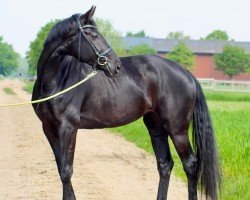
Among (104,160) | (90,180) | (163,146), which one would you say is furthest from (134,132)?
(163,146)

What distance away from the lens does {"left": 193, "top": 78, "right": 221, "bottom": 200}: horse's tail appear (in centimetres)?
607

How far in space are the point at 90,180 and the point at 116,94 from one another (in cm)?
256

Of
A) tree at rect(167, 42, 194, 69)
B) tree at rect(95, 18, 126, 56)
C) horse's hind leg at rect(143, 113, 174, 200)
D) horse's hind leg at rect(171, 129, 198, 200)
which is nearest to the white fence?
tree at rect(95, 18, 126, 56)

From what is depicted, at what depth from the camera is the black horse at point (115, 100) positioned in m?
5.17

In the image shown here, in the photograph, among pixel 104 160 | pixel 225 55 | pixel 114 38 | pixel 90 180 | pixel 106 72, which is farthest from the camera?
pixel 225 55

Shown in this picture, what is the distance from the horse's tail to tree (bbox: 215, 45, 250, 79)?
80875 mm

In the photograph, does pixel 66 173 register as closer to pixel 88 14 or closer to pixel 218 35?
pixel 88 14

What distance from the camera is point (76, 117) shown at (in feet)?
17.2

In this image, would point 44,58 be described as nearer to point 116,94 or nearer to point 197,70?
point 116,94

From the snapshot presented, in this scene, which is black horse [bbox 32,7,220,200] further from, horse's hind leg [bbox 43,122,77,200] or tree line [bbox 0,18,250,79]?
tree line [bbox 0,18,250,79]

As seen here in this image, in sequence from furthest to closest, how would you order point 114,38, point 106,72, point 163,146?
1. point 114,38
2. point 163,146
3. point 106,72

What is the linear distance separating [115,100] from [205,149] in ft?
4.46

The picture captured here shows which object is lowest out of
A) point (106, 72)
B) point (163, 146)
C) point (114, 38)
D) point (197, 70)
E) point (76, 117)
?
point (197, 70)

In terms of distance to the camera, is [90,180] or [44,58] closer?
[44,58]
